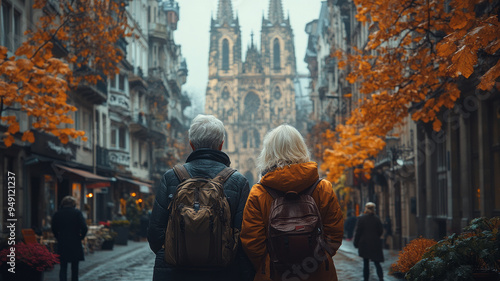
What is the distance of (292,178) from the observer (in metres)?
5.41

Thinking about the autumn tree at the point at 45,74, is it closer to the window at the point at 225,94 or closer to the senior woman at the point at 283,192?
the senior woman at the point at 283,192

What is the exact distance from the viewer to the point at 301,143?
223 inches

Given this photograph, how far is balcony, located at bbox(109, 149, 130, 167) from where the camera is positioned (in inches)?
1592

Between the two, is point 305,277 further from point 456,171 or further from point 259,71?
point 259,71

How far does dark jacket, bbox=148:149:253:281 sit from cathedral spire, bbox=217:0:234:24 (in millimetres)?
136297

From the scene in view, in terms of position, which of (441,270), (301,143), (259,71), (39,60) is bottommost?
(441,270)

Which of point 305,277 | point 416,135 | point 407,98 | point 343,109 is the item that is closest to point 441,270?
point 305,277

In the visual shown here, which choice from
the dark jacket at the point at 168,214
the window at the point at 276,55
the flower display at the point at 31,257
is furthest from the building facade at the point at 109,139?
Result: the window at the point at 276,55

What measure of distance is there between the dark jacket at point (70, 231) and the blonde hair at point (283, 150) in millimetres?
8084

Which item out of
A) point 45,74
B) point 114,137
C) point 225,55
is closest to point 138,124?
point 114,137

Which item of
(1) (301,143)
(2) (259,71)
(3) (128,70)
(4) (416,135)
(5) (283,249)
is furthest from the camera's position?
(2) (259,71)

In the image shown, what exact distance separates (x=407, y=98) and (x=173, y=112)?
192 ft

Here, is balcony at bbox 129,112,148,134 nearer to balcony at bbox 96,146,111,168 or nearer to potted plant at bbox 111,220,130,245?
balcony at bbox 96,146,111,168

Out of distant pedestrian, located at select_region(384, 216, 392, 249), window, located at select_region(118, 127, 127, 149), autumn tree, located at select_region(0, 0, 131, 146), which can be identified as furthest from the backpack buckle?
window, located at select_region(118, 127, 127, 149)
